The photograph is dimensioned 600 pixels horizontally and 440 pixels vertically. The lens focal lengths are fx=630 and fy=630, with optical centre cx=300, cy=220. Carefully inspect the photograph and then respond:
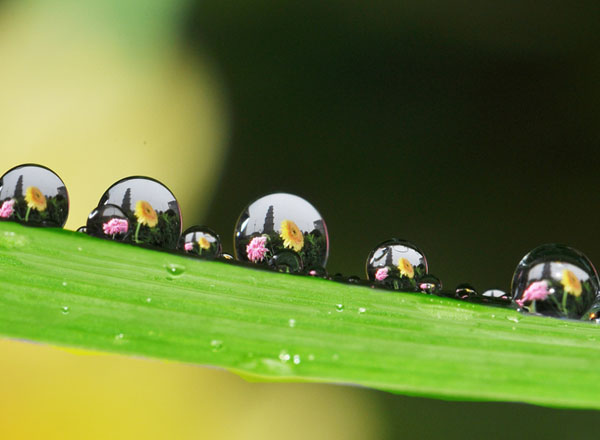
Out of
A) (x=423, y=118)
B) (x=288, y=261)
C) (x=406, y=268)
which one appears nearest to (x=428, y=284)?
(x=406, y=268)

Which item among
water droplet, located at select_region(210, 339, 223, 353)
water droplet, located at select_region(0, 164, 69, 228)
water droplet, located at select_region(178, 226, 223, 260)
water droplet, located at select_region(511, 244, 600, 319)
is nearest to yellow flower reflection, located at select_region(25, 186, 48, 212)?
water droplet, located at select_region(0, 164, 69, 228)

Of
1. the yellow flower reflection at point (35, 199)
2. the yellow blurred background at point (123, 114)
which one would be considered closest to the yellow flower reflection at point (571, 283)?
the yellow flower reflection at point (35, 199)

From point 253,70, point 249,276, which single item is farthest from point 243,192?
point 249,276

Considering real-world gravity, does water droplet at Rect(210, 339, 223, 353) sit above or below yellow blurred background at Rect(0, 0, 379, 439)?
below

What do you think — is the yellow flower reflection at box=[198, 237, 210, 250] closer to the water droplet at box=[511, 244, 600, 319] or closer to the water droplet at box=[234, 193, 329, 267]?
the water droplet at box=[234, 193, 329, 267]

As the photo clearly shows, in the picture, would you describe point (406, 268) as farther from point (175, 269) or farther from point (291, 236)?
point (175, 269)

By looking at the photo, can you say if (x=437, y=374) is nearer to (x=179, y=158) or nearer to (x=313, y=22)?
(x=179, y=158)

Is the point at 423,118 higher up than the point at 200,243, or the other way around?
the point at 423,118
